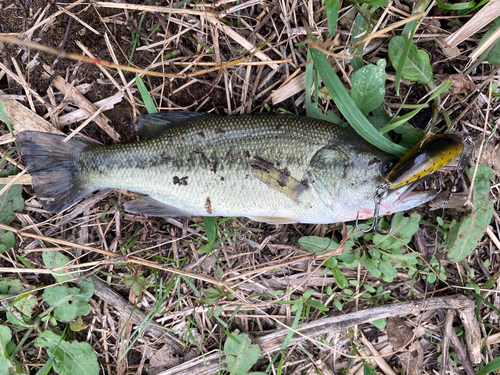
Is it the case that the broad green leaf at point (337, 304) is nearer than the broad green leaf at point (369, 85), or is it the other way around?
the broad green leaf at point (369, 85)

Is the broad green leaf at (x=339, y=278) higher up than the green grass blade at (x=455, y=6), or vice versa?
the green grass blade at (x=455, y=6)

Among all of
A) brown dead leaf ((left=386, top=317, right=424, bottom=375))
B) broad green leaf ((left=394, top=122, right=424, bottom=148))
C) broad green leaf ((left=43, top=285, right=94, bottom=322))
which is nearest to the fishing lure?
broad green leaf ((left=394, top=122, right=424, bottom=148))

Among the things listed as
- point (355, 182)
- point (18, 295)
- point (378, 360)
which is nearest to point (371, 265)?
point (355, 182)

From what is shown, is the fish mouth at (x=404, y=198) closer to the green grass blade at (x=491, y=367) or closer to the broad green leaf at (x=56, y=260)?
the green grass blade at (x=491, y=367)

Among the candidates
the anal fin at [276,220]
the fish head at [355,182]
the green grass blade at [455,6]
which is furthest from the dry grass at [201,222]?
the fish head at [355,182]

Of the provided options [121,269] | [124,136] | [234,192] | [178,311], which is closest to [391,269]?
[234,192]

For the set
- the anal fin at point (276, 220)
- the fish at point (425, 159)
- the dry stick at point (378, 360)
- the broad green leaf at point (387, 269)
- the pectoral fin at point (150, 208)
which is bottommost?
the dry stick at point (378, 360)

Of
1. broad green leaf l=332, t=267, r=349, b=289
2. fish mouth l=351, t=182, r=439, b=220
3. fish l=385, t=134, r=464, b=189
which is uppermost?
fish l=385, t=134, r=464, b=189

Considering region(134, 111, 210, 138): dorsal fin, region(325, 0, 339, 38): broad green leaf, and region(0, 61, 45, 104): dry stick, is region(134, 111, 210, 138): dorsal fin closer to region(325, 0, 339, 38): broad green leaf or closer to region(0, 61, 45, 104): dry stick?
region(0, 61, 45, 104): dry stick
